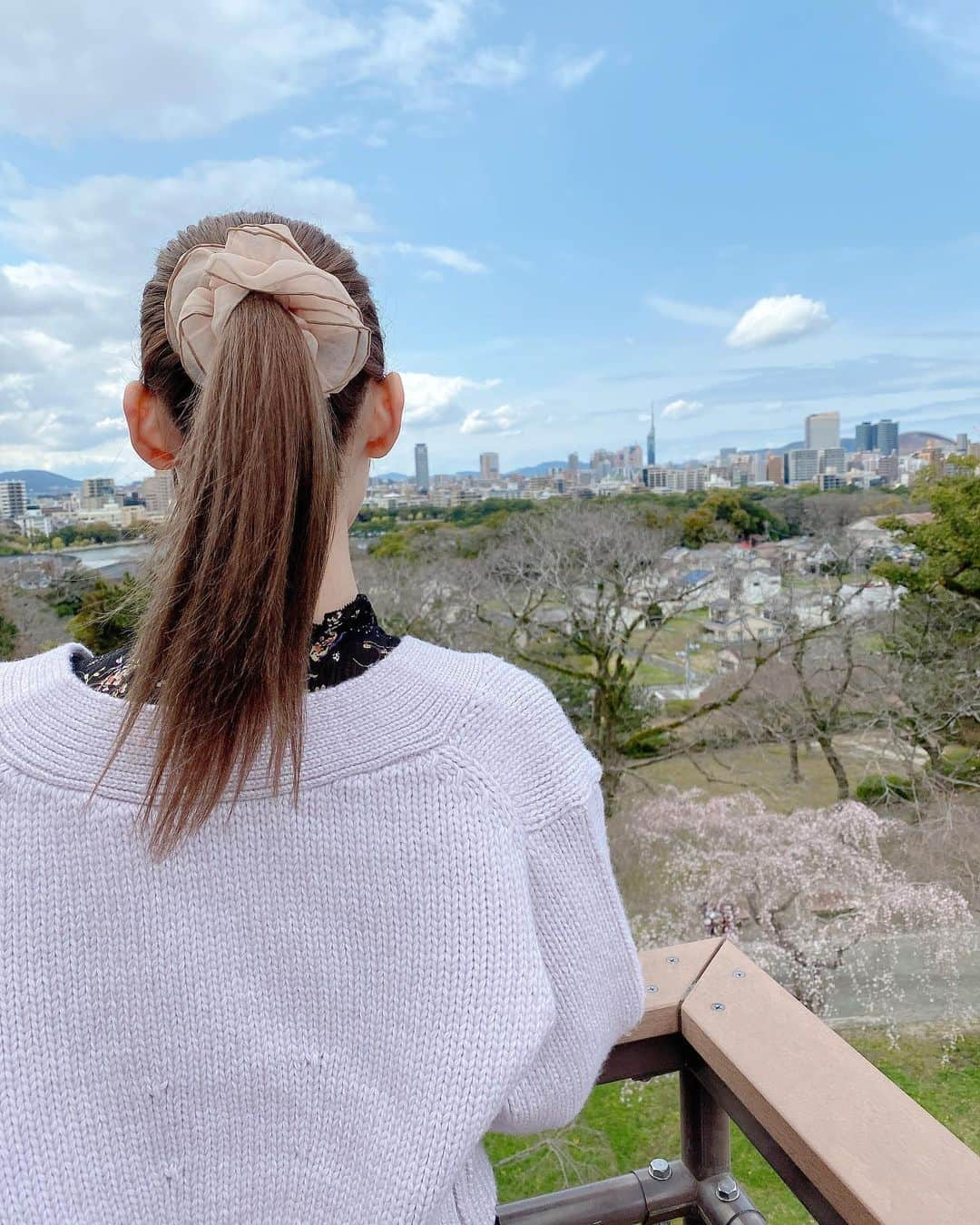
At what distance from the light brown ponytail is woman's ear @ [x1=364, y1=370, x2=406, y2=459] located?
132mm

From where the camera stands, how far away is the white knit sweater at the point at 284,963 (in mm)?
532

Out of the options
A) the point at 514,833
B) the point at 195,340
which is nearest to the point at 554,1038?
the point at 514,833

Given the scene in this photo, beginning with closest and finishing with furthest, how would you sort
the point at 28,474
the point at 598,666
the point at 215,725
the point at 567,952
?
1. the point at 215,725
2. the point at 567,952
3. the point at 28,474
4. the point at 598,666

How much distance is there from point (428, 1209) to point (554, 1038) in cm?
14

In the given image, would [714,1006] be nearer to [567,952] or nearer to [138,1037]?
[567,952]

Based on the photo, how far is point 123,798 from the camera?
0.53 m

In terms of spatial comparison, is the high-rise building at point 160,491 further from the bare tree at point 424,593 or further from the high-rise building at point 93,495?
the bare tree at point 424,593

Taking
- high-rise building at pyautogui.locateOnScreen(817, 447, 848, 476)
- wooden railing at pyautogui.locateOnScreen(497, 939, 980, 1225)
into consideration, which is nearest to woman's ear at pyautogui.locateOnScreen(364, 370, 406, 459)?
wooden railing at pyautogui.locateOnScreen(497, 939, 980, 1225)

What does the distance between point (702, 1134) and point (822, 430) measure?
542 inches

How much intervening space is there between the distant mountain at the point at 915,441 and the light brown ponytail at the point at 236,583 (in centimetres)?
912

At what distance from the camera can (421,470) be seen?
7.86 meters

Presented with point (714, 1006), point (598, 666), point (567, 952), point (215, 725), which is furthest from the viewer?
point (598, 666)

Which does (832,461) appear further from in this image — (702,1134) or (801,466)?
(702,1134)

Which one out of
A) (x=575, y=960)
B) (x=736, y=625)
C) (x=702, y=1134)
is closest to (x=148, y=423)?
(x=575, y=960)
